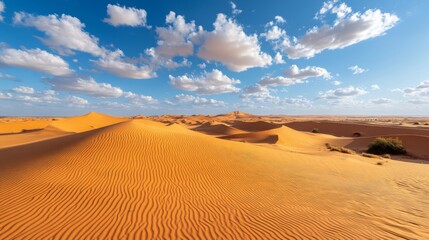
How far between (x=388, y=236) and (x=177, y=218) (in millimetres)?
4655

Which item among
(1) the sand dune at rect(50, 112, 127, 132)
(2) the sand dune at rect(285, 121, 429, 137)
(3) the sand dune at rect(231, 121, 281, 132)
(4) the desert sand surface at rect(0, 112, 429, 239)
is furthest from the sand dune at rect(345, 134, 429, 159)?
(1) the sand dune at rect(50, 112, 127, 132)

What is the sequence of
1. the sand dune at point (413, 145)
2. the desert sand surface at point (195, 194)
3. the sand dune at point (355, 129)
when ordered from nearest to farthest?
the desert sand surface at point (195, 194)
the sand dune at point (413, 145)
the sand dune at point (355, 129)

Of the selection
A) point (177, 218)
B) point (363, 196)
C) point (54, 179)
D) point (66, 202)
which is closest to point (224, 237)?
point (177, 218)

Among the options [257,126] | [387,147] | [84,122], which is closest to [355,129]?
[257,126]

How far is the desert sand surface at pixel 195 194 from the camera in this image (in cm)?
481

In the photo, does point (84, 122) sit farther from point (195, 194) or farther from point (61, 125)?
point (195, 194)

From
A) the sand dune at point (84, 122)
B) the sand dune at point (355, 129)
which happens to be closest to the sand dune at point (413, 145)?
the sand dune at point (355, 129)

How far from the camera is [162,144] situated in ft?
39.4

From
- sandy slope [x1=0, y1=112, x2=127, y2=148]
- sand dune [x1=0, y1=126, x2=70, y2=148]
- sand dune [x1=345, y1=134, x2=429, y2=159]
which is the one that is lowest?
sand dune [x1=345, y1=134, x2=429, y2=159]

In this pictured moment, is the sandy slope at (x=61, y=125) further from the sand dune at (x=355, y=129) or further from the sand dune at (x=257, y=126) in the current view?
the sand dune at (x=355, y=129)

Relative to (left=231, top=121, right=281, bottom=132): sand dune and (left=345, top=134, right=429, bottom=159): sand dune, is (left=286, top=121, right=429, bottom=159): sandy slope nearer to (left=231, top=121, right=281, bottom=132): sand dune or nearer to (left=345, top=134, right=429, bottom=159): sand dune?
(left=345, top=134, right=429, bottom=159): sand dune

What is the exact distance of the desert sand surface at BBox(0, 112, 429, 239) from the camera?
4.81m

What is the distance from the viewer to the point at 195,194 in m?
7.04

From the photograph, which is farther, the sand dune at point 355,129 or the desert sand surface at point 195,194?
the sand dune at point 355,129
